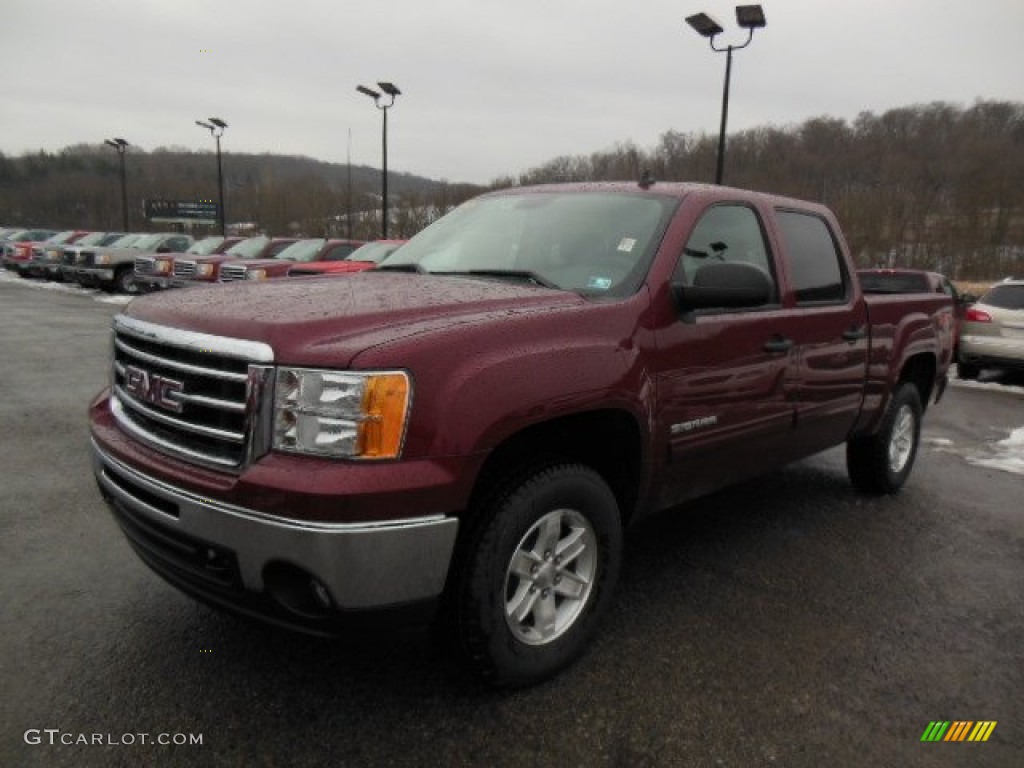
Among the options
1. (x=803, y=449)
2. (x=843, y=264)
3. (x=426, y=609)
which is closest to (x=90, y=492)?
(x=426, y=609)

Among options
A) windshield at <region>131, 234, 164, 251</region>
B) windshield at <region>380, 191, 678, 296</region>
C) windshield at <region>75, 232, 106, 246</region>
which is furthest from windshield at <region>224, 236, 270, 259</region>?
windshield at <region>380, 191, 678, 296</region>

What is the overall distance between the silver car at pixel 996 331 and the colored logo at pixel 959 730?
30.2ft

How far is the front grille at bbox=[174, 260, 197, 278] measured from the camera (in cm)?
1664

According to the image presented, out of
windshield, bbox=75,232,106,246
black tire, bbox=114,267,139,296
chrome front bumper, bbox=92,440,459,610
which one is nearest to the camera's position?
chrome front bumper, bbox=92,440,459,610

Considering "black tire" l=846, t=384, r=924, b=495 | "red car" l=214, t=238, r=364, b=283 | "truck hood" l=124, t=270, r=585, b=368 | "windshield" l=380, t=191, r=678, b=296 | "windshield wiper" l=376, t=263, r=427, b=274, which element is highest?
"windshield" l=380, t=191, r=678, b=296

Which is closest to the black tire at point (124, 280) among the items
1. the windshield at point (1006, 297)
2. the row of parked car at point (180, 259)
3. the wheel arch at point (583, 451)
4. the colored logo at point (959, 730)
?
the row of parked car at point (180, 259)

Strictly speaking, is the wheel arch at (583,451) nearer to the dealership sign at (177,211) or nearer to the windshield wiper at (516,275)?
the windshield wiper at (516,275)

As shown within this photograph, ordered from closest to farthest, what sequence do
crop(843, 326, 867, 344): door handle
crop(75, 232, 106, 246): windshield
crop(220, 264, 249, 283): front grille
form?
crop(843, 326, 867, 344): door handle
crop(220, 264, 249, 283): front grille
crop(75, 232, 106, 246): windshield

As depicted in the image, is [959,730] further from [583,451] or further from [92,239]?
[92,239]

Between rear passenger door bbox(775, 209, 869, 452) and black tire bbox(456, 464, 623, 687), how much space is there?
163 centimetres

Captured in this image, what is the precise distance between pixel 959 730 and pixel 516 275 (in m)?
2.33

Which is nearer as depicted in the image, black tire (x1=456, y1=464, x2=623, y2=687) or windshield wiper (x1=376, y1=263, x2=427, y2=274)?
black tire (x1=456, y1=464, x2=623, y2=687)

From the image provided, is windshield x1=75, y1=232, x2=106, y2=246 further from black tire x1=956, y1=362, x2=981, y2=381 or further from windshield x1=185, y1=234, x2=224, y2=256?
black tire x1=956, y1=362, x2=981, y2=381

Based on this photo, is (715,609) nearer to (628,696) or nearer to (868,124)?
(628,696)
